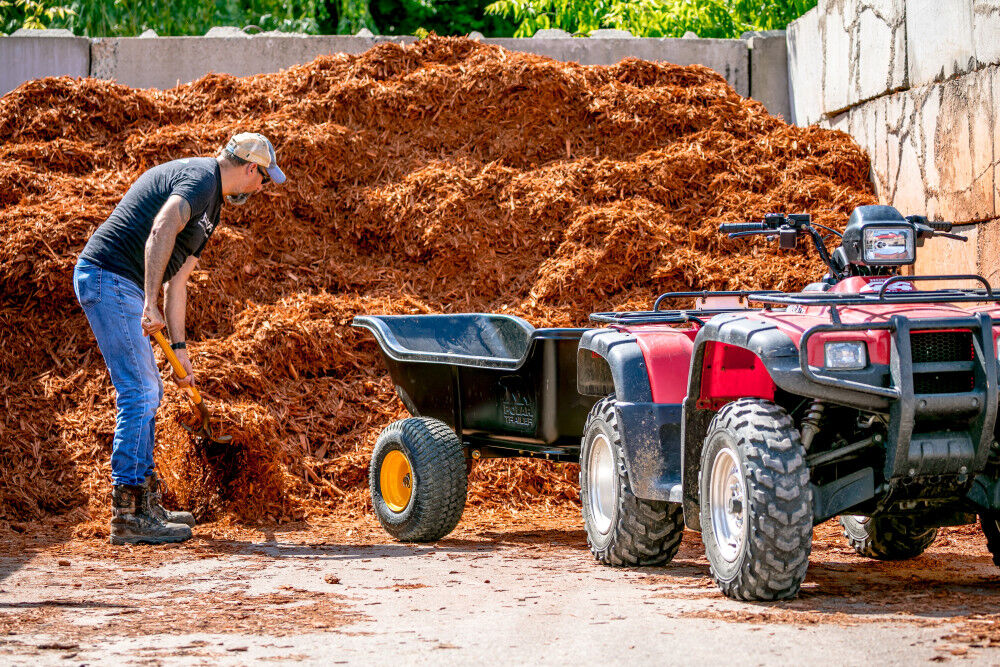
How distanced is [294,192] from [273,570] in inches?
192

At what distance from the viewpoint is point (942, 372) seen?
4410 mm

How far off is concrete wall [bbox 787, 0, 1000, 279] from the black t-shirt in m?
4.70

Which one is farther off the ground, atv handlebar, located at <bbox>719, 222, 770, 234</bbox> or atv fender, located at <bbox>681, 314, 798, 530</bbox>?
atv handlebar, located at <bbox>719, 222, 770, 234</bbox>

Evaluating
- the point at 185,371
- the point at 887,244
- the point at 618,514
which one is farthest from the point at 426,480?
the point at 887,244

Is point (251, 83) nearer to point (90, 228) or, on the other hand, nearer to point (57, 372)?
point (90, 228)

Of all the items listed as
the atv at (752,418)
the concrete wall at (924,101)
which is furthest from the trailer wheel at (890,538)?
the concrete wall at (924,101)

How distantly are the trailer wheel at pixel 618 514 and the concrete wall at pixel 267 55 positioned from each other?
21.5ft

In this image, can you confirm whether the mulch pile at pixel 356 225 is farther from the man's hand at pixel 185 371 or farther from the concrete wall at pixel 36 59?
the concrete wall at pixel 36 59

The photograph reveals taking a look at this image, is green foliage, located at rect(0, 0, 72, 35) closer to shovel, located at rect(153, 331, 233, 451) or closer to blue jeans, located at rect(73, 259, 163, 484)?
shovel, located at rect(153, 331, 233, 451)

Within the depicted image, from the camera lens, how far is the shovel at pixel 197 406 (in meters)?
6.65

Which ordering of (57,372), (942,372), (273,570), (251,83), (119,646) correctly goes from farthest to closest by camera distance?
1. (251,83)
2. (57,372)
3. (273,570)
4. (942,372)
5. (119,646)

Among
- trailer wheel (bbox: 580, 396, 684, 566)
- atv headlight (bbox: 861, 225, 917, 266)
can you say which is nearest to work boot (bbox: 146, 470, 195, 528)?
trailer wheel (bbox: 580, 396, 684, 566)

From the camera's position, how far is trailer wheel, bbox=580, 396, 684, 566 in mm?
5434

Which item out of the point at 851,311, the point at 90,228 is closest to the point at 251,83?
the point at 90,228
